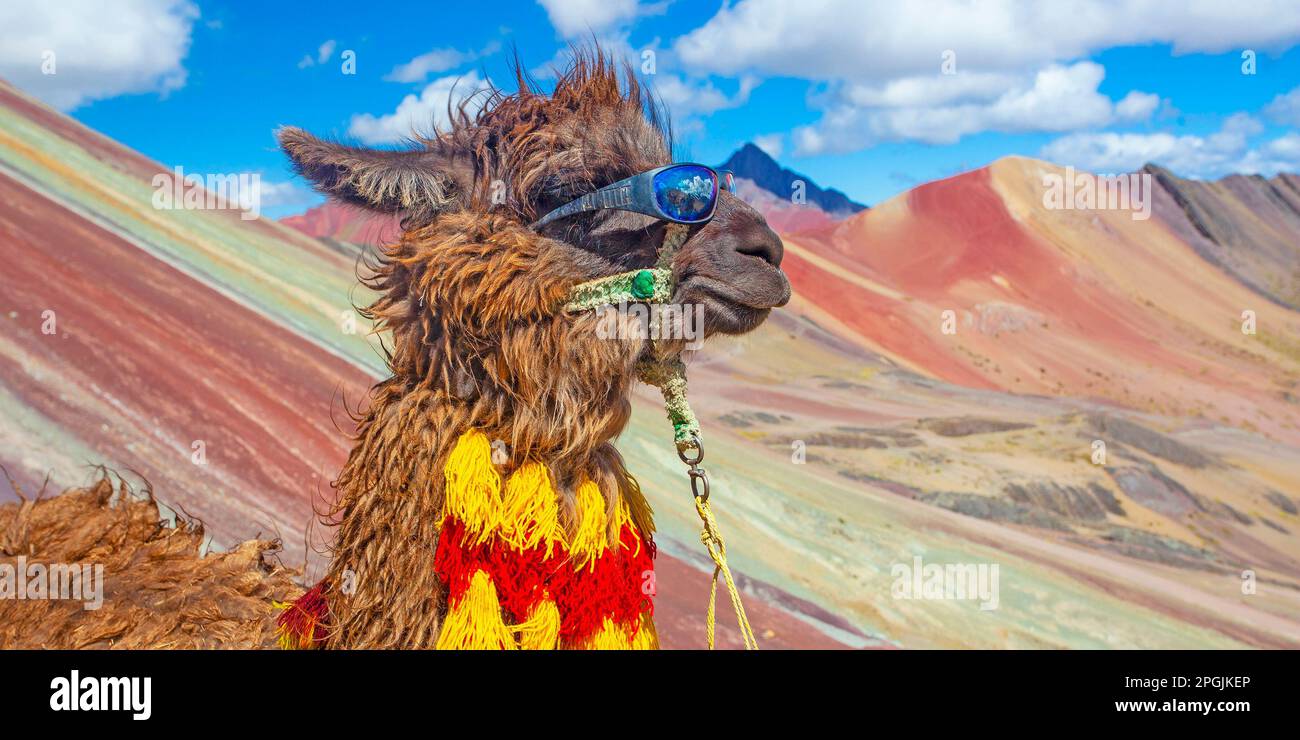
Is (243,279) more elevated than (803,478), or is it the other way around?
(243,279)

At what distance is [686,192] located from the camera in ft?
A: 8.46

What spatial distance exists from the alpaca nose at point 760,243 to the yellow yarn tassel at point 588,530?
811 millimetres

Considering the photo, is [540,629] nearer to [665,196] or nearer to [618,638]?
[618,638]

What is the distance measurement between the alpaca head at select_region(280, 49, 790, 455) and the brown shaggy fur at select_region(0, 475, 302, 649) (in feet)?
3.30

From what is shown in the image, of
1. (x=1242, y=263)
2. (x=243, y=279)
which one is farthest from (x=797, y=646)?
(x=1242, y=263)

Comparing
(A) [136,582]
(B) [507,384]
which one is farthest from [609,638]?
(A) [136,582]

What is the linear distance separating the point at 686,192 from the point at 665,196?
6 cm

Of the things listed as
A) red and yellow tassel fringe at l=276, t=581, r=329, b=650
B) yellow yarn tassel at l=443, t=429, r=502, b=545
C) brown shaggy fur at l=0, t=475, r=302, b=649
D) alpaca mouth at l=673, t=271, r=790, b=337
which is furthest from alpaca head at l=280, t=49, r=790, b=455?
brown shaggy fur at l=0, t=475, r=302, b=649

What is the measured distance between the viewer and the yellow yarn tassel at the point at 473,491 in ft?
7.67

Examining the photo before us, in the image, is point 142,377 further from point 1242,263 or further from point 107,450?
point 1242,263

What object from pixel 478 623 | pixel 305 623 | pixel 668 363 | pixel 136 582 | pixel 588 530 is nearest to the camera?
pixel 478 623

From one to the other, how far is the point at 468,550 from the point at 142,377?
4.51 m
